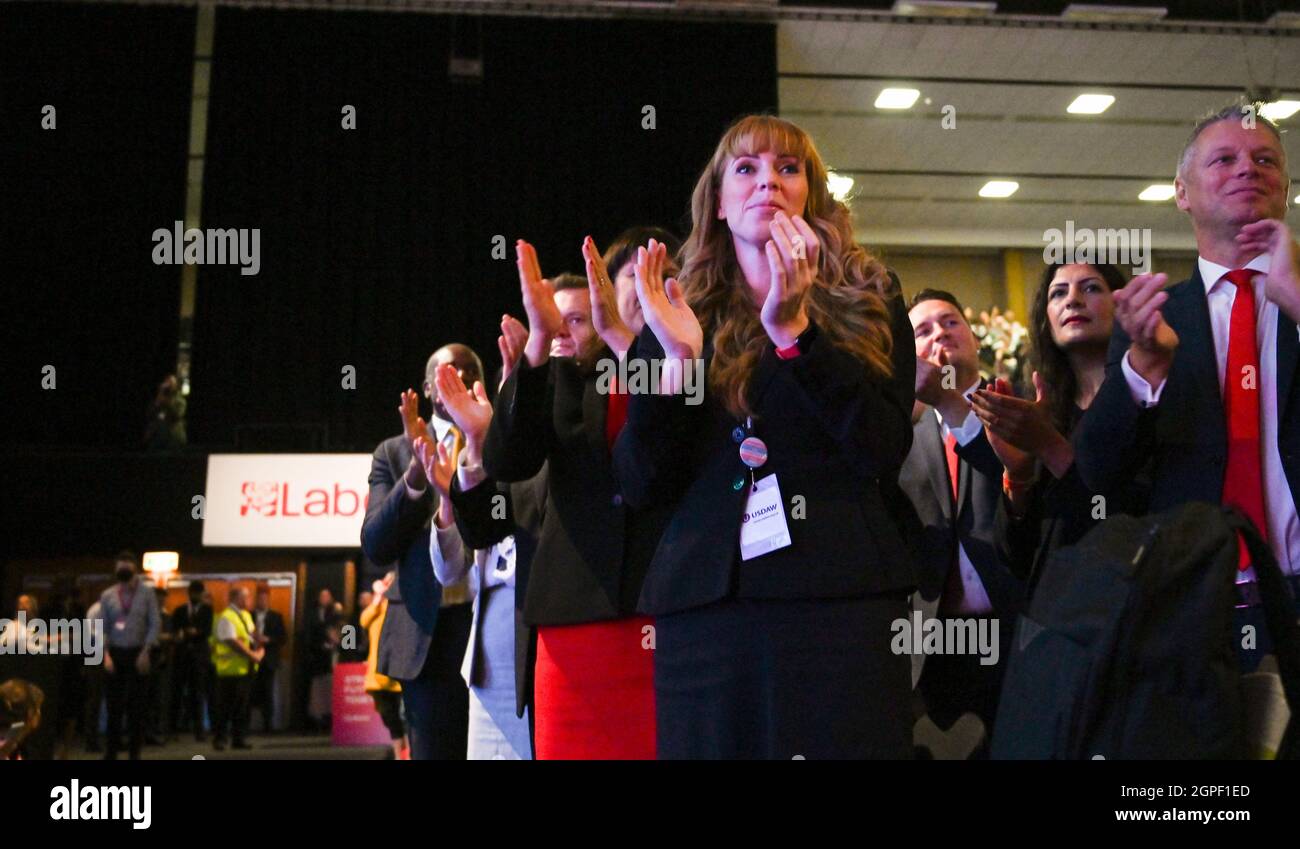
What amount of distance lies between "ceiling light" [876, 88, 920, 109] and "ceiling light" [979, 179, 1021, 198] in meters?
2.39

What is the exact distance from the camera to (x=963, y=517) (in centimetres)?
243

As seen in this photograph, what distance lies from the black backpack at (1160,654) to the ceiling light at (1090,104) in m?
9.94

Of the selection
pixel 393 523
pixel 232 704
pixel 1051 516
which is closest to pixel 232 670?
pixel 232 704

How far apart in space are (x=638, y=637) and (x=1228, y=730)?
2.79 ft

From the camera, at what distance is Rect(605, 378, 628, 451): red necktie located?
6.10ft

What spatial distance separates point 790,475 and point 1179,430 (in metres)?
0.73

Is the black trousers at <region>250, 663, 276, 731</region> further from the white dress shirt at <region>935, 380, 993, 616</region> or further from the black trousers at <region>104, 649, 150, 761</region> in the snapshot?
the white dress shirt at <region>935, 380, 993, 616</region>

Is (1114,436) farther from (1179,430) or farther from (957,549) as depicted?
(957,549)

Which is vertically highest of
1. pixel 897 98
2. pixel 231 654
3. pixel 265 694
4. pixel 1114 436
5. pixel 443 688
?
pixel 897 98

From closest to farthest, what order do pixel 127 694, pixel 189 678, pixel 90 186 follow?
1. pixel 127 694
2. pixel 90 186
3. pixel 189 678

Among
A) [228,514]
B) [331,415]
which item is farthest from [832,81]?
[228,514]

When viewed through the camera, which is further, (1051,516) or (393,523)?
(393,523)

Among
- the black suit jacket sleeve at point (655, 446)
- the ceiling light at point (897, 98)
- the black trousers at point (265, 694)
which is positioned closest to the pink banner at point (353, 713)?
the black trousers at point (265, 694)

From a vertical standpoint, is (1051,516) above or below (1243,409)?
below
